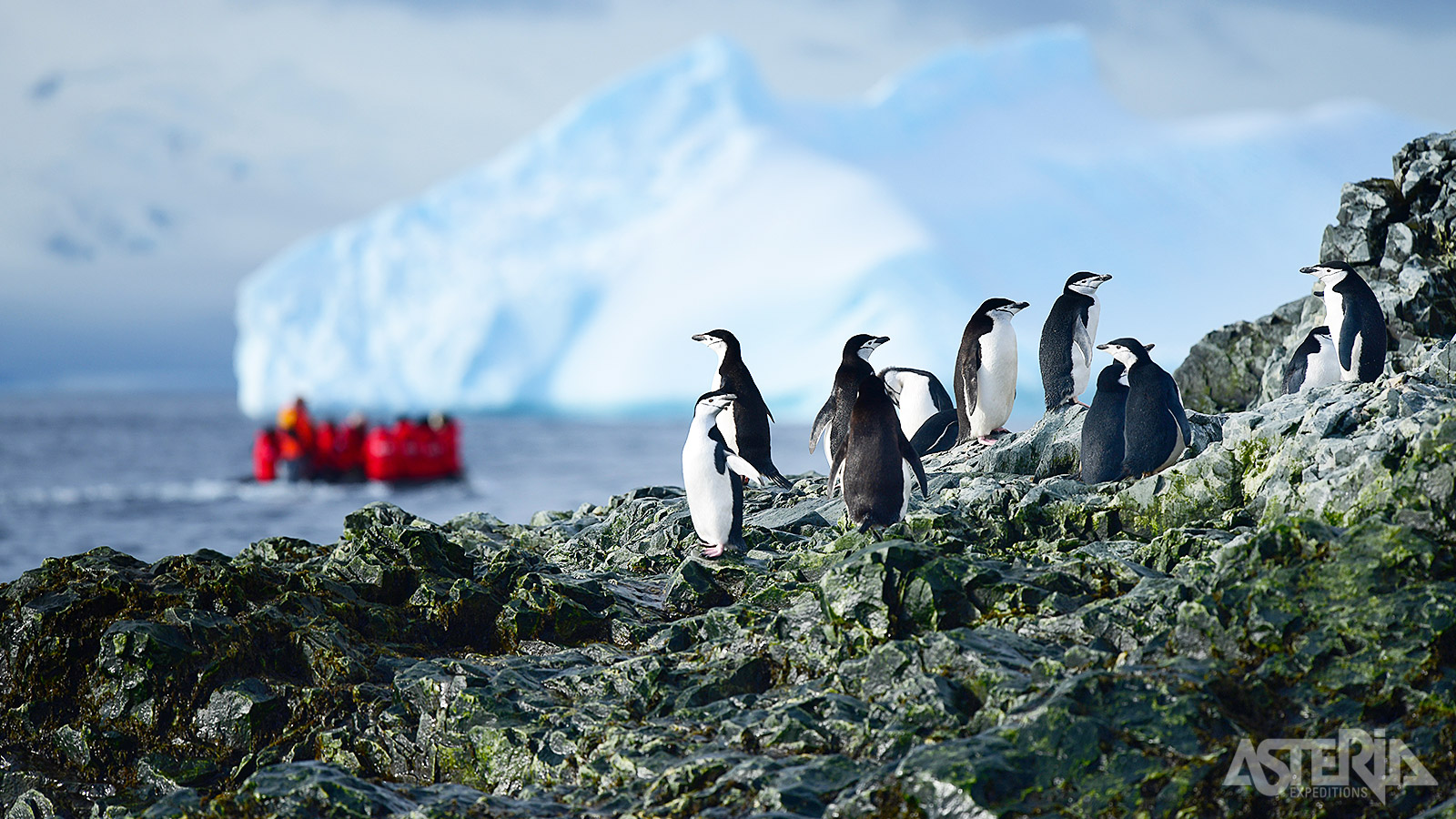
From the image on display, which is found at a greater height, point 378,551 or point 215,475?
point 215,475

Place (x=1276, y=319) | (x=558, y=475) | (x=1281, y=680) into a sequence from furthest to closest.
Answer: (x=558, y=475) → (x=1276, y=319) → (x=1281, y=680)

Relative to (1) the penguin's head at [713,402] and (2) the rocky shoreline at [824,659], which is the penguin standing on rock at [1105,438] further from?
(1) the penguin's head at [713,402]

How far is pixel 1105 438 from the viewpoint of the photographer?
19.0 ft

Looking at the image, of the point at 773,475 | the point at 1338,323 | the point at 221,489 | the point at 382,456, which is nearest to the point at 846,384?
the point at 773,475

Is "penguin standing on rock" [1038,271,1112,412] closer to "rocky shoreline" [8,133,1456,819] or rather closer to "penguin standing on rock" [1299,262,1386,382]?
"rocky shoreline" [8,133,1456,819]

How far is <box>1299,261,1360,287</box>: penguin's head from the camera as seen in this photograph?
23.9ft

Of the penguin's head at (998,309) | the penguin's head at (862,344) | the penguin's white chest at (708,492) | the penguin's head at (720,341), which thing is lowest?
the penguin's white chest at (708,492)

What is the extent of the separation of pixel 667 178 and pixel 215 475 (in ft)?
67.1

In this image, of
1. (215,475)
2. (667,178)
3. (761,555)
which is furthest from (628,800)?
(667,178)

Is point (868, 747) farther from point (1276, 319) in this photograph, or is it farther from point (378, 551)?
point (1276, 319)

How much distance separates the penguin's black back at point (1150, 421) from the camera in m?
5.77

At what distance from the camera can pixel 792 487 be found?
763 centimetres

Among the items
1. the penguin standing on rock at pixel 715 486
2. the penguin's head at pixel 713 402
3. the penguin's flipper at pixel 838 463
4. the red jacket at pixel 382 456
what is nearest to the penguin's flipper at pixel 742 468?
the penguin standing on rock at pixel 715 486

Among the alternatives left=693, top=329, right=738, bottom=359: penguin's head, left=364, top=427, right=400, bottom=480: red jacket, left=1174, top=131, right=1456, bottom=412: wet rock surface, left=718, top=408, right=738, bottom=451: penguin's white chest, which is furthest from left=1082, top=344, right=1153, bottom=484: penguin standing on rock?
left=364, top=427, right=400, bottom=480: red jacket
